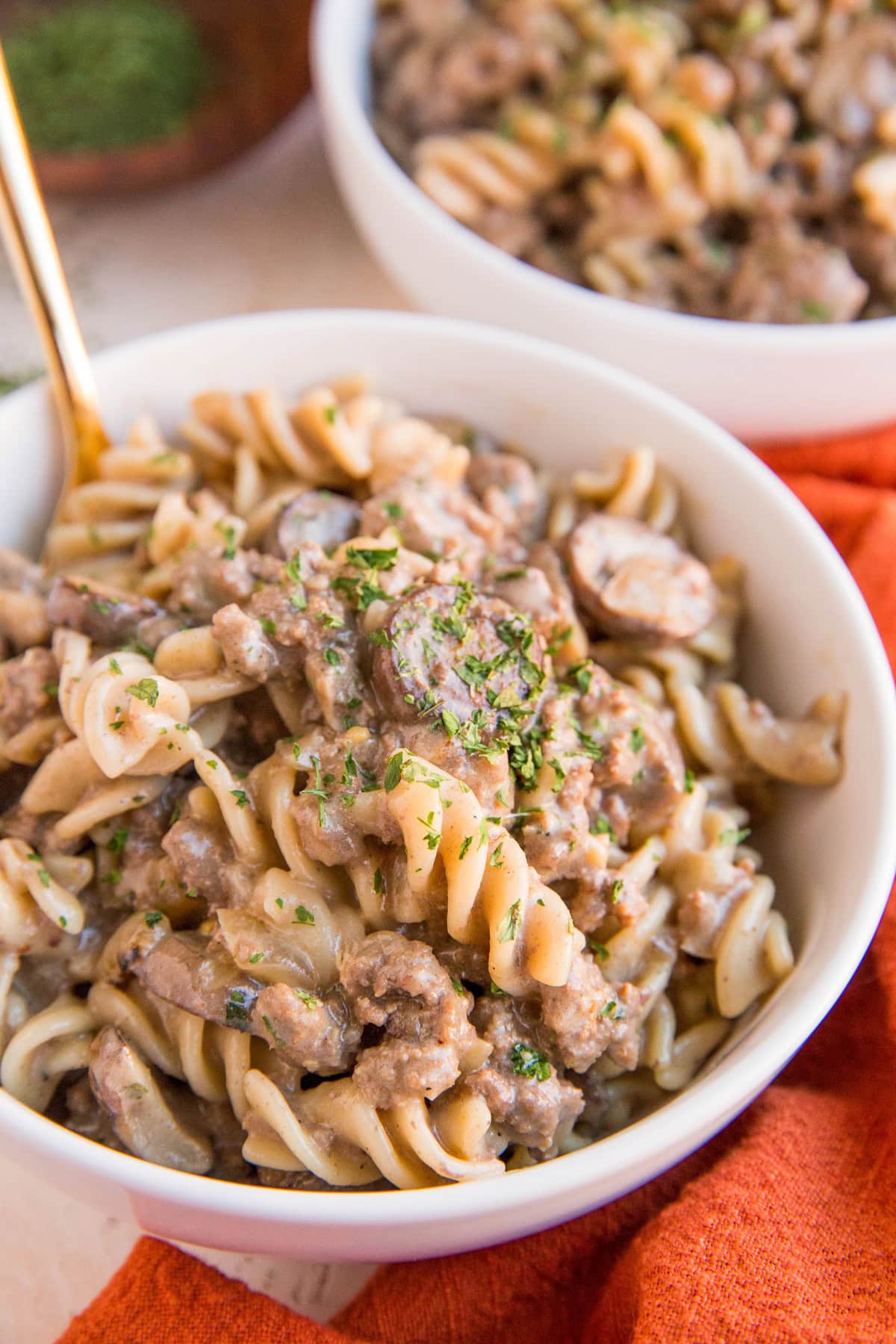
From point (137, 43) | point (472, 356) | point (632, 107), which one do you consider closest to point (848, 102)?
point (632, 107)

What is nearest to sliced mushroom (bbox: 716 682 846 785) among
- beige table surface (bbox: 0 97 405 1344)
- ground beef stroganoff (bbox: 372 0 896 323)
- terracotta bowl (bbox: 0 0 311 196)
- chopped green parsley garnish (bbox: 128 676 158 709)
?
chopped green parsley garnish (bbox: 128 676 158 709)

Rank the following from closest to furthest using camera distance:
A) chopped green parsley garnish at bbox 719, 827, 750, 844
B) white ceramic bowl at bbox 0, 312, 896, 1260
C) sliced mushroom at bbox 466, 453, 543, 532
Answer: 1. white ceramic bowl at bbox 0, 312, 896, 1260
2. chopped green parsley garnish at bbox 719, 827, 750, 844
3. sliced mushroom at bbox 466, 453, 543, 532

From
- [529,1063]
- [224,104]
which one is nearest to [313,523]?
[529,1063]

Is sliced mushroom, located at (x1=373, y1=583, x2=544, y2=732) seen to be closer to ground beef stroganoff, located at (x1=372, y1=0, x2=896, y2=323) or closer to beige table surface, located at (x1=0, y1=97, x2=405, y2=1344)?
ground beef stroganoff, located at (x1=372, y1=0, x2=896, y2=323)

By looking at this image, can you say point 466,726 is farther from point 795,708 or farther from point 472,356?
point 472,356

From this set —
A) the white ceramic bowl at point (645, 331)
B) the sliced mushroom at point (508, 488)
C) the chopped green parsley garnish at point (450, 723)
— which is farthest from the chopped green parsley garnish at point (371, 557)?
the white ceramic bowl at point (645, 331)

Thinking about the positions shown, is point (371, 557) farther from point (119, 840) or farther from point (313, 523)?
point (119, 840)
